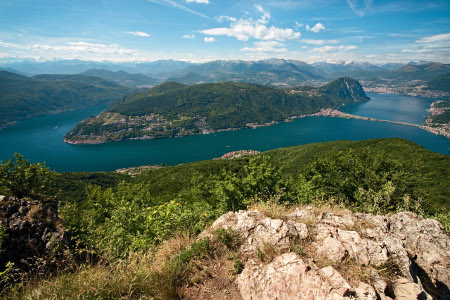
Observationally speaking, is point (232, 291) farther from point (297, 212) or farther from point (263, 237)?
point (297, 212)

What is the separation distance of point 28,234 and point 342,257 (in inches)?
362

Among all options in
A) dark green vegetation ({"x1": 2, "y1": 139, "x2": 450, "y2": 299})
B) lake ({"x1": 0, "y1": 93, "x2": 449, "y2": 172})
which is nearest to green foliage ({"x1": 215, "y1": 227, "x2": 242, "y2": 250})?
dark green vegetation ({"x1": 2, "y1": 139, "x2": 450, "y2": 299})

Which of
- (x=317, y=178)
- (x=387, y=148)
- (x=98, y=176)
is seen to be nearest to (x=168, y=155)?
(x=98, y=176)

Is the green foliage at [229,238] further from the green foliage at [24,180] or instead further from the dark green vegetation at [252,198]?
the green foliage at [24,180]

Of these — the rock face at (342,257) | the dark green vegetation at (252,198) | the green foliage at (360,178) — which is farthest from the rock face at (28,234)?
the green foliage at (360,178)

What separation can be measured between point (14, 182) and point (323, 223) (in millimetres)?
14749

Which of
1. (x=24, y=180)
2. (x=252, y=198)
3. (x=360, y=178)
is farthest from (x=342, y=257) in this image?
(x=24, y=180)

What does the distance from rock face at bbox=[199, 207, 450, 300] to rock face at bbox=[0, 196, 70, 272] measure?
5100 mm

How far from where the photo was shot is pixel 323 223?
618cm

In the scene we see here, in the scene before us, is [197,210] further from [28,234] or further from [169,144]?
[169,144]

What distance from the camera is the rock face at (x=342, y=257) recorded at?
3963 mm

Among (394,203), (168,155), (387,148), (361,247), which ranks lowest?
(168,155)

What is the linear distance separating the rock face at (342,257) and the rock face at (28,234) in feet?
16.7

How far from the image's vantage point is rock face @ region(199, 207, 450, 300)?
396 centimetres
